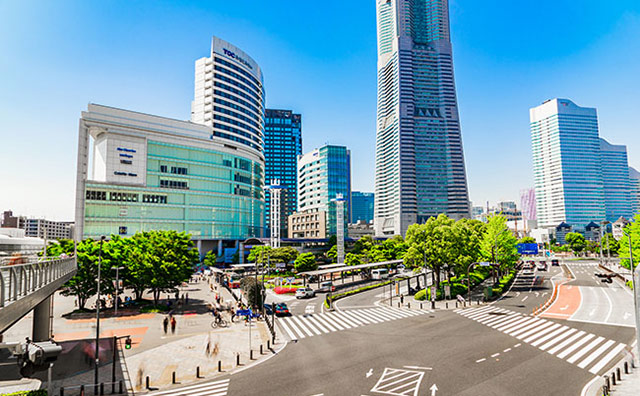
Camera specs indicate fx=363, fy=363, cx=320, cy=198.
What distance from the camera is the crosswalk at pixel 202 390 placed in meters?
19.6

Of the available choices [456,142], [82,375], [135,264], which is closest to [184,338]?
[82,375]

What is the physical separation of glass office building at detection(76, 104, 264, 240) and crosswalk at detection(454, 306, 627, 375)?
78.5m

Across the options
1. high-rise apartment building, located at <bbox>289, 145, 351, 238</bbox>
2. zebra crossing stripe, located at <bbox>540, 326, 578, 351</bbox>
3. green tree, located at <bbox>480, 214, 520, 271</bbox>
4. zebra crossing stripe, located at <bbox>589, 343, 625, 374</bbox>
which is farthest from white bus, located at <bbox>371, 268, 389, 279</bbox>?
high-rise apartment building, located at <bbox>289, 145, 351, 238</bbox>

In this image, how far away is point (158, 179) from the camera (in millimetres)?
93625

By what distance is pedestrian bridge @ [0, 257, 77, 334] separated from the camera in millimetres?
12352

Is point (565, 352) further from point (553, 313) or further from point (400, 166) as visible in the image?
point (400, 166)

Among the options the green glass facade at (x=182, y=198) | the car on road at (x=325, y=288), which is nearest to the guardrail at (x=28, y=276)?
the car on road at (x=325, y=288)

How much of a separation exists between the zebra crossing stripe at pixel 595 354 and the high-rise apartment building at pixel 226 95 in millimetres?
98470

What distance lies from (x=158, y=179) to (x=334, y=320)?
72.4 metres

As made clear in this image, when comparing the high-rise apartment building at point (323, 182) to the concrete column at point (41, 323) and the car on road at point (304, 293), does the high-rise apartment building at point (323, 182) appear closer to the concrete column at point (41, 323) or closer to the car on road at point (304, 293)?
the car on road at point (304, 293)

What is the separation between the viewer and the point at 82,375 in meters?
23.0

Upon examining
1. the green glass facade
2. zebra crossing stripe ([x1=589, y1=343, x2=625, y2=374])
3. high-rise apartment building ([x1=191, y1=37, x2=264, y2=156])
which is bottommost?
zebra crossing stripe ([x1=589, y1=343, x2=625, y2=374])

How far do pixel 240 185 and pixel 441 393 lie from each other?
96.0m

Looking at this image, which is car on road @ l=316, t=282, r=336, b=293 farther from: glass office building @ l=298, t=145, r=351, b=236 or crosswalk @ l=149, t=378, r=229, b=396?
glass office building @ l=298, t=145, r=351, b=236
